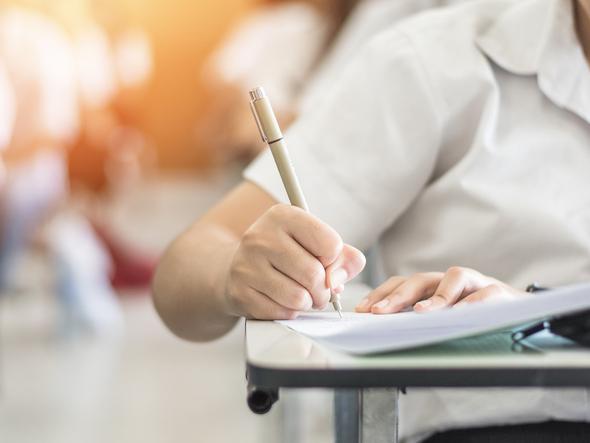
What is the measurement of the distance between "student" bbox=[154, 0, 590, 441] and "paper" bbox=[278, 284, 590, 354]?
34 cm

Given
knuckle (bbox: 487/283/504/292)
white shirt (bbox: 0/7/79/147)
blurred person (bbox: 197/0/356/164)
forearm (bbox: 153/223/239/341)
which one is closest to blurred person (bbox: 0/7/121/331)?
white shirt (bbox: 0/7/79/147)

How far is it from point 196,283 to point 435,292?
237 millimetres

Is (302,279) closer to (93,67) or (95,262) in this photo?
(95,262)

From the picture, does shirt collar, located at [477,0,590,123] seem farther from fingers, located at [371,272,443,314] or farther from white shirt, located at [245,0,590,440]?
fingers, located at [371,272,443,314]

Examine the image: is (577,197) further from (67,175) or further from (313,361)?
(67,175)

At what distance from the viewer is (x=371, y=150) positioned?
1.00 m

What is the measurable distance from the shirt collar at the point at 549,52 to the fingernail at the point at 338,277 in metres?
0.34

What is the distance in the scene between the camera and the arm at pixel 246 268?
71cm

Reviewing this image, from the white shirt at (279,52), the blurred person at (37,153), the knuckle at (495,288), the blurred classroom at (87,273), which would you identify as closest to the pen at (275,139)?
the knuckle at (495,288)

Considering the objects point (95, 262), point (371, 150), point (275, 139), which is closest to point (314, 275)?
point (275, 139)

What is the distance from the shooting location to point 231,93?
14.9ft

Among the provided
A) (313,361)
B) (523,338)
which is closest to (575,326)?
(523,338)

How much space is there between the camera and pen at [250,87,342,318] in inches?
29.7

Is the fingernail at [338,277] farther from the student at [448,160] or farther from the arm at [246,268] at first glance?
the student at [448,160]
